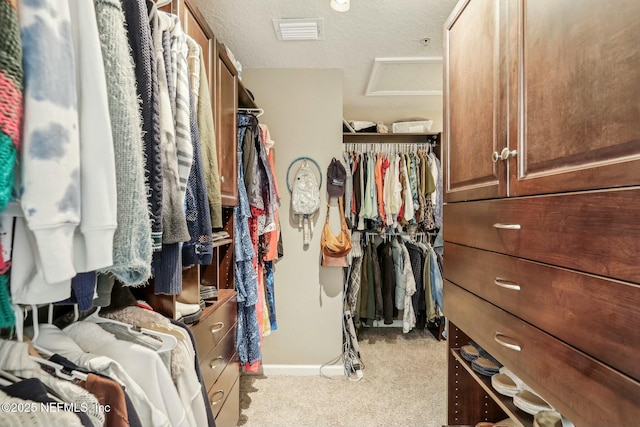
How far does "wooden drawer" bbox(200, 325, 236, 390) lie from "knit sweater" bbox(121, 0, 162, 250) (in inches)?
28.9

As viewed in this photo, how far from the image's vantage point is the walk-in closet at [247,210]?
464 millimetres

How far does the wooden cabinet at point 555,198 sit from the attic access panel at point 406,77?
3.38 ft

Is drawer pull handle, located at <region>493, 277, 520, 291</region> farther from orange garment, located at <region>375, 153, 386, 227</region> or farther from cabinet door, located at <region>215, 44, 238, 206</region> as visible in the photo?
orange garment, located at <region>375, 153, 386, 227</region>

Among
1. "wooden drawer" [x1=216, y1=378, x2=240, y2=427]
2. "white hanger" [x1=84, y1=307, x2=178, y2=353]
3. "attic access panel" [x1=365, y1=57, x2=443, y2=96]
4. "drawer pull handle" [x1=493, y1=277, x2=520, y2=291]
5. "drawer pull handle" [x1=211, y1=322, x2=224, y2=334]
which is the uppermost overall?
"attic access panel" [x1=365, y1=57, x2=443, y2=96]

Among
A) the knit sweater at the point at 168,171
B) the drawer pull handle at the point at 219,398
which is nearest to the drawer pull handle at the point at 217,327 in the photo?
the drawer pull handle at the point at 219,398

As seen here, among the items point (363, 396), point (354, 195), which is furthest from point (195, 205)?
point (354, 195)

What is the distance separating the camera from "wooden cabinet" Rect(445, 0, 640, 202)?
56 centimetres

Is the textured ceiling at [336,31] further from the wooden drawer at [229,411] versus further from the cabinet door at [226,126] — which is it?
the wooden drawer at [229,411]

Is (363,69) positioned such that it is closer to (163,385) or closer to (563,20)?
(563,20)

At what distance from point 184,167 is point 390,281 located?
2.32 metres

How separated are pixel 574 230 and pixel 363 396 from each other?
1798 millimetres

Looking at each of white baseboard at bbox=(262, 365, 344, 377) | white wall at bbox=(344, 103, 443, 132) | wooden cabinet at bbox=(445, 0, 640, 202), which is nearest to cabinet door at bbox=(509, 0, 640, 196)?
wooden cabinet at bbox=(445, 0, 640, 202)

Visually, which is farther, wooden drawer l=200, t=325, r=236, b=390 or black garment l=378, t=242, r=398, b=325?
black garment l=378, t=242, r=398, b=325

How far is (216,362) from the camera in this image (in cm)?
127
